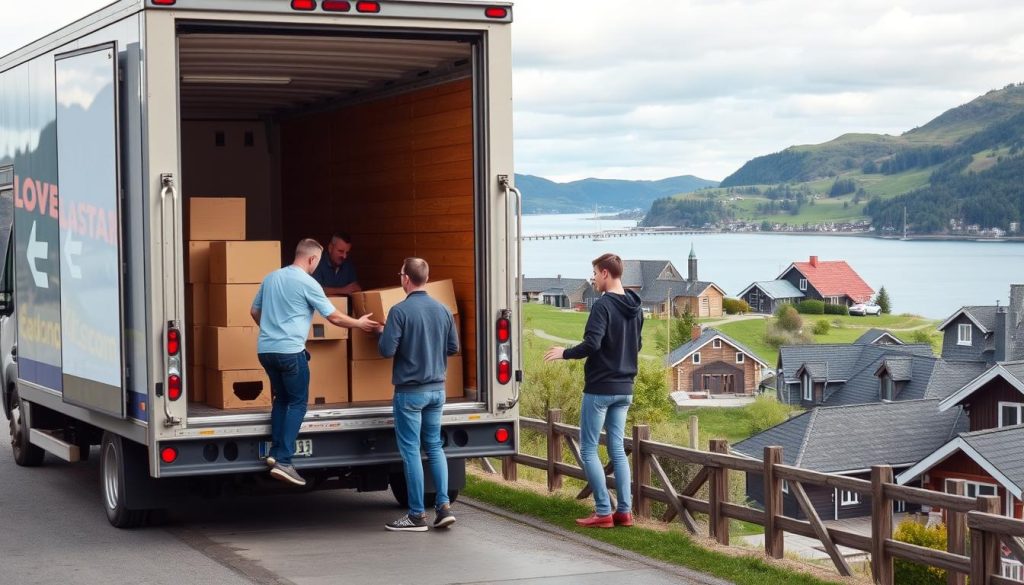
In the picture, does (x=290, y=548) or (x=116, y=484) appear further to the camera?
(x=116, y=484)

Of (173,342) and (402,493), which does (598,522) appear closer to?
(402,493)

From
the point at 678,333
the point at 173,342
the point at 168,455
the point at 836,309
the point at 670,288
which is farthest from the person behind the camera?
the point at 836,309

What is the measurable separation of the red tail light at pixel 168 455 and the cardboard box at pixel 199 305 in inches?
53.9

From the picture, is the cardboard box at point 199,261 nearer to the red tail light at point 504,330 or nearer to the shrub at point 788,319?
the red tail light at point 504,330

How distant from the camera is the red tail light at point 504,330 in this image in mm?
9258

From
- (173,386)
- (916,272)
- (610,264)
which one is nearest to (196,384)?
(173,386)

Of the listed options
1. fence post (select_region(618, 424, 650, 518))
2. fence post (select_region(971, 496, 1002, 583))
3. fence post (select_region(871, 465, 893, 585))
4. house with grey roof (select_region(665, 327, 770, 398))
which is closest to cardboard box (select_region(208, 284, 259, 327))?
fence post (select_region(618, 424, 650, 518))

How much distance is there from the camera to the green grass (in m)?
8.15

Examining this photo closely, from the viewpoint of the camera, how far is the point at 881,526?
8125mm

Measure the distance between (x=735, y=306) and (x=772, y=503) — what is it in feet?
431

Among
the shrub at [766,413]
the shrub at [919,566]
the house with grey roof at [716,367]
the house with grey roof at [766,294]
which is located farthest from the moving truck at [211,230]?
the house with grey roof at [766,294]

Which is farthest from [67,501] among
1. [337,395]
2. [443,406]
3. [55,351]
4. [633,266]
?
[633,266]

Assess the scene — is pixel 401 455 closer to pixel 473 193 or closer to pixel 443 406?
pixel 443 406

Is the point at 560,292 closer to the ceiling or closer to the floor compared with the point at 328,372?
closer to the floor
